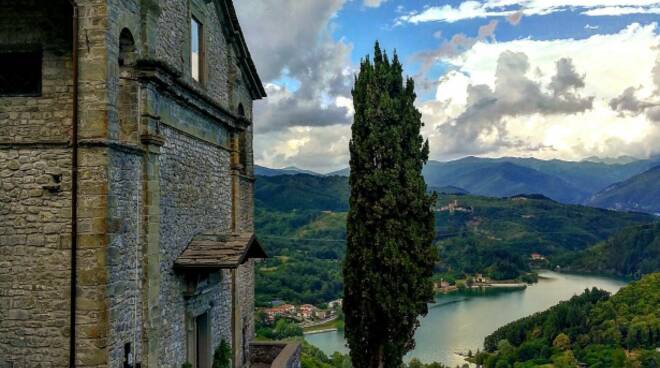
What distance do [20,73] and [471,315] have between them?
95841 mm

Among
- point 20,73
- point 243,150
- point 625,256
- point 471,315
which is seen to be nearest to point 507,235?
point 625,256

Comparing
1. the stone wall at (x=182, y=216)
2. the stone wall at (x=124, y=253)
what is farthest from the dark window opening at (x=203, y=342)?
the stone wall at (x=124, y=253)

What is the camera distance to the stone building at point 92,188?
789 centimetres

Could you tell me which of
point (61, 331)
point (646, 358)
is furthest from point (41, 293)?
point (646, 358)

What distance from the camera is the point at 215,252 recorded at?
11.1 metres

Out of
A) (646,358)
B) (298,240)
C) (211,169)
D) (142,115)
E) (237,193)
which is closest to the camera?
(142,115)

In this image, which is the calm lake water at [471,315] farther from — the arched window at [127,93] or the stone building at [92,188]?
the arched window at [127,93]

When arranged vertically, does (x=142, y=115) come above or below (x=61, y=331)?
above

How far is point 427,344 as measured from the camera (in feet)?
261

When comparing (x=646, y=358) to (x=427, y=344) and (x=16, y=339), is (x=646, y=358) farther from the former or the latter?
(x=16, y=339)

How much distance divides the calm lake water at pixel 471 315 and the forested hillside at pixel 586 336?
5.27 metres

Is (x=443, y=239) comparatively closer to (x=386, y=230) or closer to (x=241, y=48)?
(x=386, y=230)

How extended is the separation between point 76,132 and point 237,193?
6.92 meters

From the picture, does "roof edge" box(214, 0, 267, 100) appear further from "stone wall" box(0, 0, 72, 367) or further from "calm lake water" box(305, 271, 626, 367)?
"calm lake water" box(305, 271, 626, 367)
